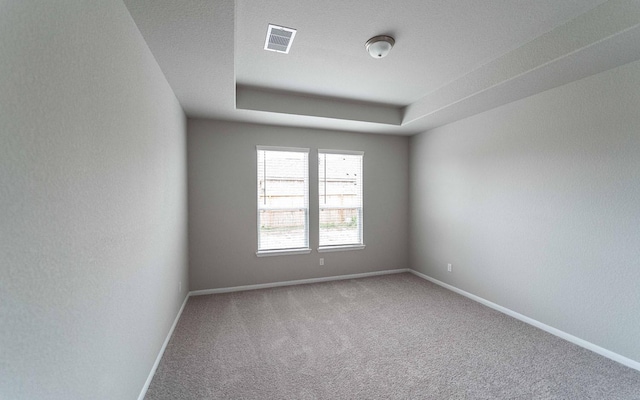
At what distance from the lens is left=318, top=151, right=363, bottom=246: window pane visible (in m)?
4.62

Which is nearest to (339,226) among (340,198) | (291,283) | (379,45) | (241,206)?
(340,198)

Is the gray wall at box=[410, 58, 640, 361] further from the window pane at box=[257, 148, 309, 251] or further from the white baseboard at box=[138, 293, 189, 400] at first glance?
the white baseboard at box=[138, 293, 189, 400]

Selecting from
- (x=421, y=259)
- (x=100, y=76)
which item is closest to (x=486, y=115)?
(x=421, y=259)

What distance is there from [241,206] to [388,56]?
2.75m

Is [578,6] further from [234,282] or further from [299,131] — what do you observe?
[234,282]

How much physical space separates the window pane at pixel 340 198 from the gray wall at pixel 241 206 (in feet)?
0.41

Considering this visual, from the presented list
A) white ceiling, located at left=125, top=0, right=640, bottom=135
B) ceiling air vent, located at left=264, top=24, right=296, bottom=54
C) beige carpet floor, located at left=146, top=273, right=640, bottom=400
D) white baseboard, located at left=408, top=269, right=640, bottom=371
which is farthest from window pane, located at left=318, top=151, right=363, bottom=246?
ceiling air vent, located at left=264, top=24, right=296, bottom=54

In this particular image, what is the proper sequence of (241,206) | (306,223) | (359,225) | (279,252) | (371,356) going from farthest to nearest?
(359,225), (306,223), (279,252), (241,206), (371,356)

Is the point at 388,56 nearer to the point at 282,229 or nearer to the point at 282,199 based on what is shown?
the point at 282,199

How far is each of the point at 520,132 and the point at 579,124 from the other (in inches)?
22.1

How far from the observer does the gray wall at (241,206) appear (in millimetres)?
3939

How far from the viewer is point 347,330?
2922mm

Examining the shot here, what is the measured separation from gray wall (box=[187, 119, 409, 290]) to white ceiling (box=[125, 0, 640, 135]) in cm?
52

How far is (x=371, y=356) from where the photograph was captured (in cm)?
245
